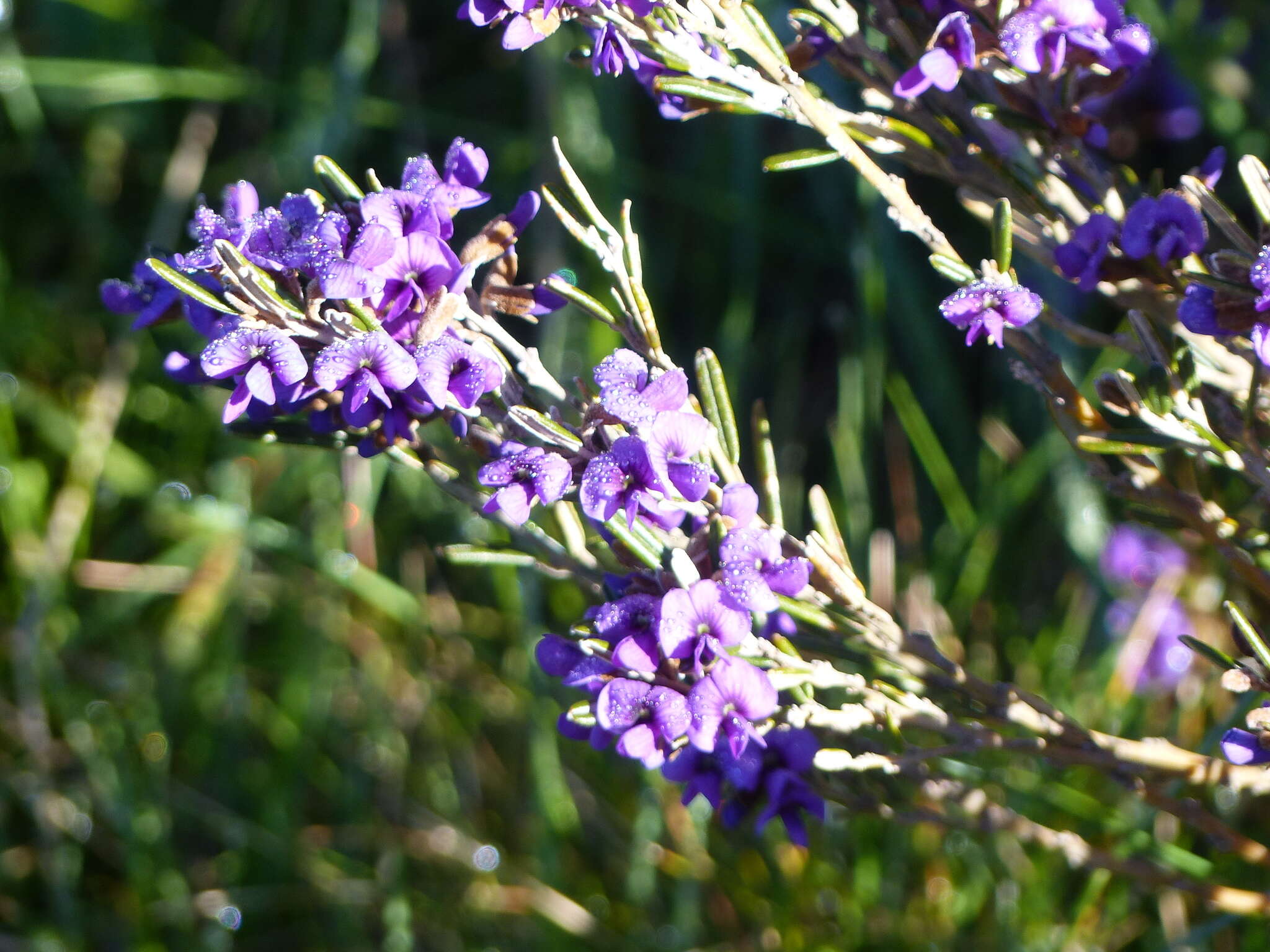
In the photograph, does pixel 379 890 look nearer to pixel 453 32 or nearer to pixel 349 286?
pixel 349 286

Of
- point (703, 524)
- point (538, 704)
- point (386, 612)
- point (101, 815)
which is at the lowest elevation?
point (101, 815)

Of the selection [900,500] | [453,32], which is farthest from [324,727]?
[453,32]

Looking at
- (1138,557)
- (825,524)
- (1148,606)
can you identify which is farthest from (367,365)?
(1138,557)

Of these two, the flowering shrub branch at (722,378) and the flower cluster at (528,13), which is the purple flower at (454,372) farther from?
the flower cluster at (528,13)

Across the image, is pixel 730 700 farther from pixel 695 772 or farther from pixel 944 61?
pixel 944 61

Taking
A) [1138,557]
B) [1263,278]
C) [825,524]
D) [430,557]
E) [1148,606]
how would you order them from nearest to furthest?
[1263,278], [825,524], [1148,606], [1138,557], [430,557]
